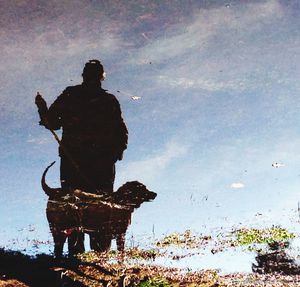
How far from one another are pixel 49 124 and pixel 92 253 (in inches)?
156

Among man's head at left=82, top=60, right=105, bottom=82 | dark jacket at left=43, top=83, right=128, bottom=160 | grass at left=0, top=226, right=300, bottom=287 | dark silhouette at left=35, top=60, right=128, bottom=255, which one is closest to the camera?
grass at left=0, top=226, right=300, bottom=287

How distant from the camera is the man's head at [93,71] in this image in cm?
1166

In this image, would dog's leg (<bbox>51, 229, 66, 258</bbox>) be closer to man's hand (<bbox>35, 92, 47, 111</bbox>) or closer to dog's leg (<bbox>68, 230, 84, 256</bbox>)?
dog's leg (<bbox>68, 230, 84, 256</bbox>)

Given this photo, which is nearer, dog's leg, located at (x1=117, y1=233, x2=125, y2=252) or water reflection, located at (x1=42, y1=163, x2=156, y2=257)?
water reflection, located at (x1=42, y1=163, x2=156, y2=257)

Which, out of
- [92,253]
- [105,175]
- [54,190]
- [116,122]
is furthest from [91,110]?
[92,253]

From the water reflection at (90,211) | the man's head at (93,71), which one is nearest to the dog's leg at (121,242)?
the water reflection at (90,211)

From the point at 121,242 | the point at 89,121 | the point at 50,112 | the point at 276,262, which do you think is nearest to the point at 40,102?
the point at 50,112

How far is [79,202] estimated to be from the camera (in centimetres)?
999

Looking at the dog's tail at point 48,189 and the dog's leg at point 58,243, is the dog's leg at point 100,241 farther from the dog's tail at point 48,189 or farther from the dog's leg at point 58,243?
the dog's tail at point 48,189

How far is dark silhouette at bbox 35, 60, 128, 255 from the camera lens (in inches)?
450

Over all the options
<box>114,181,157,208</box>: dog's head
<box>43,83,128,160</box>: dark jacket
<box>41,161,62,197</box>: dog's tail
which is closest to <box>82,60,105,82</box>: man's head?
<box>43,83,128,160</box>: dark jacket

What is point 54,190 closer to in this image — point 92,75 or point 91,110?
point 91,110

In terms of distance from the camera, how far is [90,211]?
10117 millimetres

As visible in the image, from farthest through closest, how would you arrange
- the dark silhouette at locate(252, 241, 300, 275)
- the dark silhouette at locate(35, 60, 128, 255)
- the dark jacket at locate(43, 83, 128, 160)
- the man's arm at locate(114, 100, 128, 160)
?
1. the dark silhouette at locate(252, 241, 300, 275)
2. the man's arm at locate(114, 100, 128, 160)
3. the dark jacket at locate(43, 83, 128, 160)
4. the dark silhouette at locate(35, 60, 128, 255)
